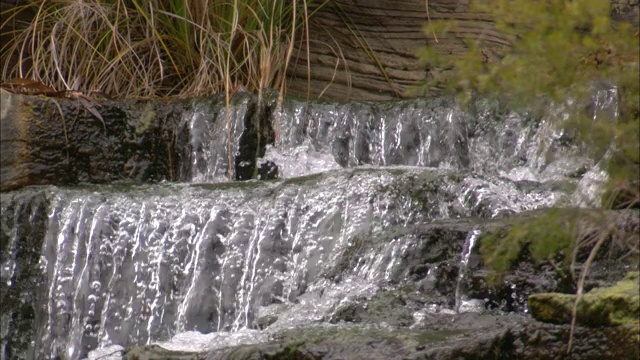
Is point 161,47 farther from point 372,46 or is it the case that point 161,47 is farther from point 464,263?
point 464,263

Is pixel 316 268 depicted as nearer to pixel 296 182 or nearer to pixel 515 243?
pixel 296 182

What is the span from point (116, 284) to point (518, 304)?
193 cm

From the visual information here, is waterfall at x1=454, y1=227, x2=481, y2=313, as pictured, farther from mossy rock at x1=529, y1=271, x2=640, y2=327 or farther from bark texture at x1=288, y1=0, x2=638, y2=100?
bark texture at x1=288, y1=0, x2=638, y2=100

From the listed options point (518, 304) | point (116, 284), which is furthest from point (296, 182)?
point (518, 304)

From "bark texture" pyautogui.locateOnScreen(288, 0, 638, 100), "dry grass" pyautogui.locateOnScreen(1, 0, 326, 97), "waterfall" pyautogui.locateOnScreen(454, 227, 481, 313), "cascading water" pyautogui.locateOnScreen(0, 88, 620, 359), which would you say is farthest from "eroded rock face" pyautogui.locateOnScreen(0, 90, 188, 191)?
"waterfall" pyautogui.locateOnScreen(454, 227, 481, 313)

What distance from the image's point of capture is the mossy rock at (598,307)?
2.62 metres

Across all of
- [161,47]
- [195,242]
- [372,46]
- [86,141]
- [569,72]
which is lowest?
[195,242]

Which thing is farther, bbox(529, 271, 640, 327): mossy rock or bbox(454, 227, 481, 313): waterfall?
bbox(454, 227, 481, 313): waterfall

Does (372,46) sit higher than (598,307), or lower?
higher

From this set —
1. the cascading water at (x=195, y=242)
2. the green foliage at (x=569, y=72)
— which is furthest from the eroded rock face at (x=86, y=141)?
the green foliage at (x=569, y=72)

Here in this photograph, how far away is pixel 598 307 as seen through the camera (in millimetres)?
2658

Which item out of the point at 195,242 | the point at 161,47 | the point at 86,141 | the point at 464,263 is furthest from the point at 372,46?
the point at 464,263

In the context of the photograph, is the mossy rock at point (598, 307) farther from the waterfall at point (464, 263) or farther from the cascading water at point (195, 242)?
the cascading water at point (195, 242)

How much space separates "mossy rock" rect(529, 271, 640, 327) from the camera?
103 inches
